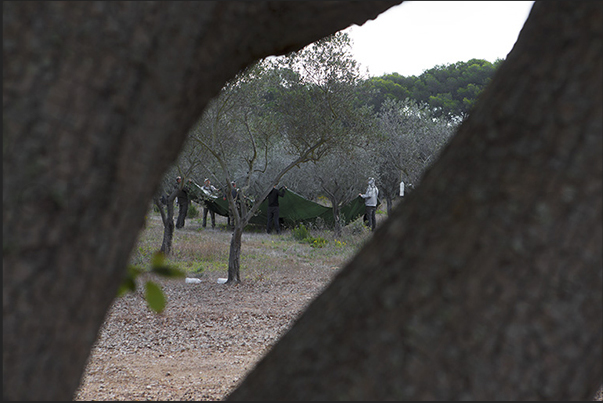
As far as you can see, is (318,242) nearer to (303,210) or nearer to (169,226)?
(303,210)

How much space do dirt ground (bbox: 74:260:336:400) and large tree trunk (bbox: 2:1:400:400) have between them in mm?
2494

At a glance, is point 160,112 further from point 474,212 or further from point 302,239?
point 302,239

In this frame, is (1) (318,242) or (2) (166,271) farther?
(1) (318,242)

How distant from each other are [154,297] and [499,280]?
631 millimetres


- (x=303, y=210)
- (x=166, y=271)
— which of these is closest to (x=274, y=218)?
(x=303, y=210)

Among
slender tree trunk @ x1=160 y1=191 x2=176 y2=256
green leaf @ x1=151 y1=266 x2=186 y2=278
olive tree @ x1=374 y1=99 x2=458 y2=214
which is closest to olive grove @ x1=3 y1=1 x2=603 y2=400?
green leaf @ x1=151 y1=266 x2=186 y2=278

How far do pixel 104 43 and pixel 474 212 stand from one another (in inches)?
26.4

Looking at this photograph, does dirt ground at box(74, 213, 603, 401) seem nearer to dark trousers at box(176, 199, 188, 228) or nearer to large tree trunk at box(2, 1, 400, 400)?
large tree trunk at box(2, 1, 400, 400)

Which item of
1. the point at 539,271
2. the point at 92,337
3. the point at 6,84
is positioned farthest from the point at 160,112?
the point at 539,271

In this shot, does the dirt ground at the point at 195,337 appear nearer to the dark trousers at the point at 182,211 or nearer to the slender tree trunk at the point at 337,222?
the slender tree trunk at the point at 337,222

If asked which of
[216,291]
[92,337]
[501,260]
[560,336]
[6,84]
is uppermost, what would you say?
[6,84]

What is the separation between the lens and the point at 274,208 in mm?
17016

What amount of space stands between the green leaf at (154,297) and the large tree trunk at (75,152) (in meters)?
0.09

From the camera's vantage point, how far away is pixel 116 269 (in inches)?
33.7
